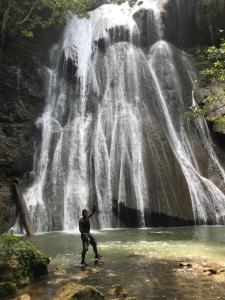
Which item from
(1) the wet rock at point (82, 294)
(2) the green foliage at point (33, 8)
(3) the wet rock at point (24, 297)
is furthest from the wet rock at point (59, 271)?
(2) the green foliage at point (33, 8)

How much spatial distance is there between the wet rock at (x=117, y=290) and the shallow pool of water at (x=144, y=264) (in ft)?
0.55

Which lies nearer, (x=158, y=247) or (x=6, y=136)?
(x=158, y=247)

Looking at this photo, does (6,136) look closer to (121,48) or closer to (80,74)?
(80,74)

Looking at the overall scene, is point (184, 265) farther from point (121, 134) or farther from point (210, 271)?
point (121, 134)

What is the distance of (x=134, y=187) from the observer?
76.7 feet

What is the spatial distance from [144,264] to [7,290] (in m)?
4.22

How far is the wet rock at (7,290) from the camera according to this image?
835cm

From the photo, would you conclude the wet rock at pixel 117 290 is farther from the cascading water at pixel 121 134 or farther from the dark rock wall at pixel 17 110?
the cascading water at pixel 121 134

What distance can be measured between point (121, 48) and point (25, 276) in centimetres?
2665

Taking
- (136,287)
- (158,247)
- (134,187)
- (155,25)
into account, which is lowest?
(136,287)

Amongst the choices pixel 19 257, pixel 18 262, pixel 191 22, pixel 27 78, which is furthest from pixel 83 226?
pixel 191 22

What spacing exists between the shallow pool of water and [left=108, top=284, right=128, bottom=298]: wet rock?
168 millimetres

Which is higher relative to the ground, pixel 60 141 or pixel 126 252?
pixel 60 141

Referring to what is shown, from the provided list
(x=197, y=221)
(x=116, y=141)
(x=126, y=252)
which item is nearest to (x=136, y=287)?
(x=126, y=252)
